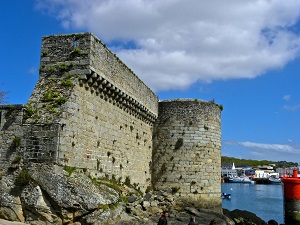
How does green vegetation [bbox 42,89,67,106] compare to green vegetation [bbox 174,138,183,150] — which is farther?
green vegetation [bbox 174,138,183,150]

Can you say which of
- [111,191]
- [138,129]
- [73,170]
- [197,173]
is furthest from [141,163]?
[73,170]

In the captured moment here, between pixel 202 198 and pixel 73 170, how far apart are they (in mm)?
10631

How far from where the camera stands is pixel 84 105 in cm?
1465

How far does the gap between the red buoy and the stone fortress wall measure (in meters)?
6.56

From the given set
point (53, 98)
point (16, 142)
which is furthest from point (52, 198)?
point (53, 98)

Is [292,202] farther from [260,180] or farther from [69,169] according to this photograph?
[260,180]

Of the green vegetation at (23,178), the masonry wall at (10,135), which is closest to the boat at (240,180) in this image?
the masonry wall at (10,135)

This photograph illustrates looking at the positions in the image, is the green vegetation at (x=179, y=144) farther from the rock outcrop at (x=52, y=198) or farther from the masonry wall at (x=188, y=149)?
the rock outcrop at (x=52, y=198)

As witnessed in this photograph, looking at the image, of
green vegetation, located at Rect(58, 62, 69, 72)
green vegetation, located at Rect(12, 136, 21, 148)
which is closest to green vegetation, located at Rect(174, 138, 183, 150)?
green vegetation, located at Rect(58, 62, 69, 72)

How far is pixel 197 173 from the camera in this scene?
71.9 feet

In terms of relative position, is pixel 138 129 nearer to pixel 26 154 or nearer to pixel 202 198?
pixel 202 198

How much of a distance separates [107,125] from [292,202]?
1562cm

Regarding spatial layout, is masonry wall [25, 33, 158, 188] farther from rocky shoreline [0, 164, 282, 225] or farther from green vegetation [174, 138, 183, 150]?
green vegetation [174, 138, 183, 150]

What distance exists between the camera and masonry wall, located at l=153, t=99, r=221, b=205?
863 inches
